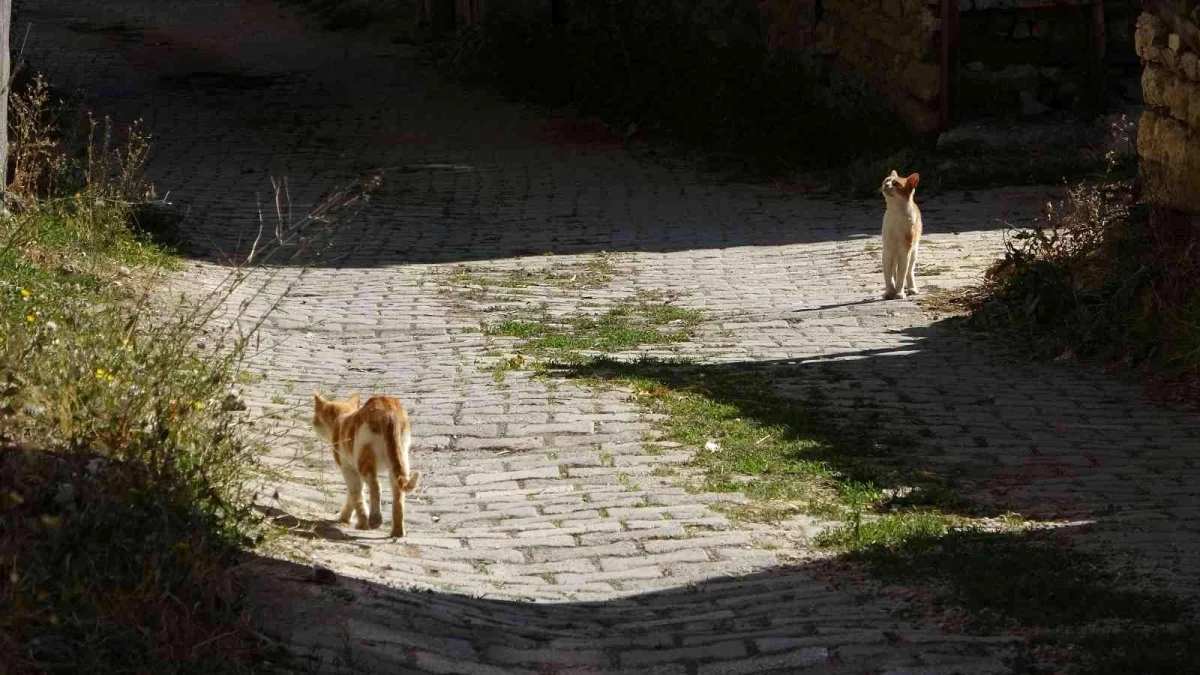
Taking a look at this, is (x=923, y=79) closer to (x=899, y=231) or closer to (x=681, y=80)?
(x=681, y=80)

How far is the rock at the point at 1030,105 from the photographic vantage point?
16016mm

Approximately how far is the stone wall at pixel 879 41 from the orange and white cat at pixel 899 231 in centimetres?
510

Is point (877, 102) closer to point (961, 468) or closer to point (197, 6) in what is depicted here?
point (961, 468)

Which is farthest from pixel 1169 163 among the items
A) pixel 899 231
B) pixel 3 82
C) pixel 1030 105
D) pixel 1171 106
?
pixel 3 82

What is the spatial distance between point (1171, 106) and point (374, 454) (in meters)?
6.02

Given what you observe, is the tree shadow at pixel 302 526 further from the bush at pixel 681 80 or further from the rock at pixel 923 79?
the rock at pixel 923 79

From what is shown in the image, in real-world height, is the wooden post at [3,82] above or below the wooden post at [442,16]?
below

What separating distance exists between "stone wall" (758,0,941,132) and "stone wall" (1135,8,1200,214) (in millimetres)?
5516

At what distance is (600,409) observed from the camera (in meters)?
8.44

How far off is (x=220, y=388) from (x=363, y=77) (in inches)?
675

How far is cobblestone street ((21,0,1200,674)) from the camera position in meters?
5.33

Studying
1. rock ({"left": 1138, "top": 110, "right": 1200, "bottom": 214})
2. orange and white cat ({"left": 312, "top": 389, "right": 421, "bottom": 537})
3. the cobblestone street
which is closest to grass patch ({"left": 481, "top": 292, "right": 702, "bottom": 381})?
the cobblestone street

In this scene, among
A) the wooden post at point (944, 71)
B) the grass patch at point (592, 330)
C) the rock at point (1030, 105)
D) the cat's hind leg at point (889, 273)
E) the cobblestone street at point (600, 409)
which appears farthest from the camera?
the rock at point (1030, 105)

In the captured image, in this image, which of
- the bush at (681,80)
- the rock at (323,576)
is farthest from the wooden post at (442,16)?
the rock at (323,576)
